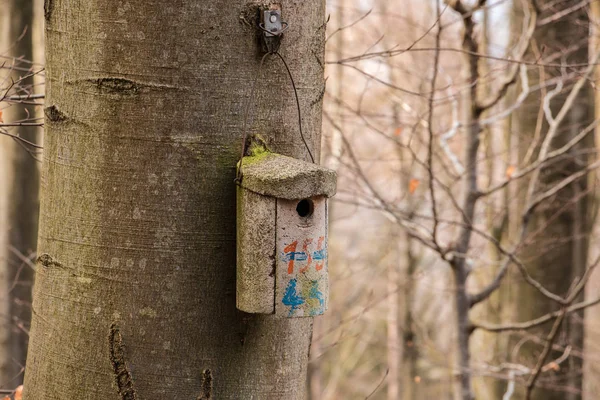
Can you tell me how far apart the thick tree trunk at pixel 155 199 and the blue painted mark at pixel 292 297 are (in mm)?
106

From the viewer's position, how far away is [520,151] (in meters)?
5.94

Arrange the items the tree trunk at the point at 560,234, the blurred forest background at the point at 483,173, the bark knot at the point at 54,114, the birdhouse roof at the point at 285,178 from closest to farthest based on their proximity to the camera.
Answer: the birdhouse roof at the point at 285,178, the bark knot at the point at 54,114, the blurred forest background at the point at 483,173, the tree trunk at the point at 560,234

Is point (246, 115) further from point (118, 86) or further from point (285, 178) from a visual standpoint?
point (118, 86)

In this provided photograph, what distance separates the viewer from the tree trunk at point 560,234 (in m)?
5.42

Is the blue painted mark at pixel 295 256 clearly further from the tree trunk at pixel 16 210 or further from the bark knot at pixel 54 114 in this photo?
the tree trunk at pixel 16 210

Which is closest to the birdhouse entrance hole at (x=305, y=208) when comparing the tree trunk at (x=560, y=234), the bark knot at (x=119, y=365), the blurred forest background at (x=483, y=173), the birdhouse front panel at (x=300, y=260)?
the birdhouse front panel at (x=300, y=260)

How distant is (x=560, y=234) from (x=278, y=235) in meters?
4.59

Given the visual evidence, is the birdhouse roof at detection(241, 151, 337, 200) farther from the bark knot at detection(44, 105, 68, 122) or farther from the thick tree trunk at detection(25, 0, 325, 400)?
the bark knot at detection(44, 105, 68, 122)

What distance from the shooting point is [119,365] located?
1.48 m

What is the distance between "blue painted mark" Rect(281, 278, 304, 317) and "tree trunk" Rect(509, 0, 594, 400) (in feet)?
13.8

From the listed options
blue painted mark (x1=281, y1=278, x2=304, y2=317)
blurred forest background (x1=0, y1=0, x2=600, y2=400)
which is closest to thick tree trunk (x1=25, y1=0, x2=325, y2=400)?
blue painted mark (x1=281, y1=278, x2=304, y2=317)

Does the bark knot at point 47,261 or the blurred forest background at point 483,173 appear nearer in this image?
the bark knot at point 47,261

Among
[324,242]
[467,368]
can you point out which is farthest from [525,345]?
[324,242]

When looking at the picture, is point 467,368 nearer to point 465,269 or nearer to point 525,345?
point 465,269
